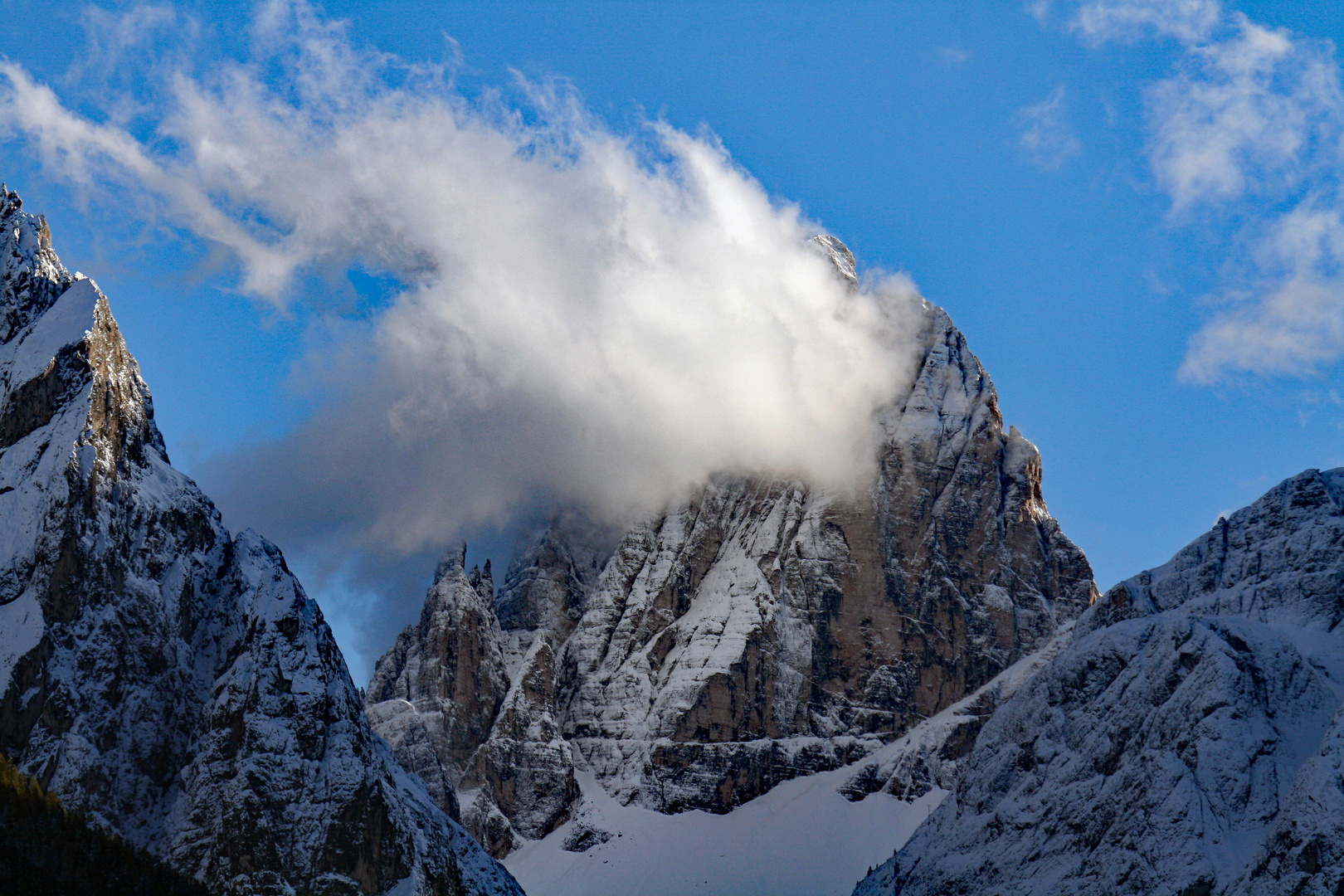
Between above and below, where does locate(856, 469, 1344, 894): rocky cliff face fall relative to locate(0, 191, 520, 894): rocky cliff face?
below

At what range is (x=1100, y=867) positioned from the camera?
181m

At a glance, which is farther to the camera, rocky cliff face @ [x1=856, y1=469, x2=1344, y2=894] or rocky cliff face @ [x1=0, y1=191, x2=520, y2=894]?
rocky cliff face @ [x1=0, y1=191, x2=520, y2=894]

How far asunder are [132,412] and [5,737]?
45.0m

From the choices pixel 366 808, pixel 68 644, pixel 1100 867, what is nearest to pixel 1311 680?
pixel 1100 867

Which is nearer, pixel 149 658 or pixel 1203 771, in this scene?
pixel 149 658

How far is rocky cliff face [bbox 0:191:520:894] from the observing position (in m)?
167

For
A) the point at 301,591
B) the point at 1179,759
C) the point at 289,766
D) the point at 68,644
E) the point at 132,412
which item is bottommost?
the point at 1179,759

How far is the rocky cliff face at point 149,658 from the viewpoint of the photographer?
167 m

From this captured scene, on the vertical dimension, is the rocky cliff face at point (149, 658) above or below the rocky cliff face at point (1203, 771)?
above

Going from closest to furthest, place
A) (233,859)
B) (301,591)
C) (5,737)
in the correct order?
(5,737)
(233,859)
(301,591)

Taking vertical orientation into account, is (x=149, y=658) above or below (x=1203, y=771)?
above

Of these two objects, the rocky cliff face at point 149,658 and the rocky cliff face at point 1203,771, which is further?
the rocky cliff face at point 149,658

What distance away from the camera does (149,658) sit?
176m

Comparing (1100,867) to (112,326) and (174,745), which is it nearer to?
(174,745)
